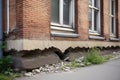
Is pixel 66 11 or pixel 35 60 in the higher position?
pixel 66 11

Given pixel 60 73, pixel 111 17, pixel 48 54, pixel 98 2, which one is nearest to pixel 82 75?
pixel 60 73

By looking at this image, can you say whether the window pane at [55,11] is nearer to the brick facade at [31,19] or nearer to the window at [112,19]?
the brick facade at [31,19]

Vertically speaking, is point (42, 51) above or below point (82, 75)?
above

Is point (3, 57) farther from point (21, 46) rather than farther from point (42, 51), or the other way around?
point (42, 51)

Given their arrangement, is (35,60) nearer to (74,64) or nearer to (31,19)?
(31,19)

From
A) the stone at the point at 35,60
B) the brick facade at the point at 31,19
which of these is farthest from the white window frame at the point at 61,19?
the stone at the point at 35,60

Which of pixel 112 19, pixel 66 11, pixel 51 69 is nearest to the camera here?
pixel 51 69

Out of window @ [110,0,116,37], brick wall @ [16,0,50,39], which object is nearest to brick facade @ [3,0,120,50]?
brick wall @ [16,0,50,39]

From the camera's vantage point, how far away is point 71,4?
10.9 m

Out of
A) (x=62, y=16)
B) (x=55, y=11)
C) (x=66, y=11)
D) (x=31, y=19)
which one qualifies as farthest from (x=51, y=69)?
(x=66, y=11)

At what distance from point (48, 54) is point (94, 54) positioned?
181 centimetres

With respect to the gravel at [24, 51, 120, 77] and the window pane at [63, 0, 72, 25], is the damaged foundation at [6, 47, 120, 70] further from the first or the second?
the window pane at [63, 0, 72, 25]

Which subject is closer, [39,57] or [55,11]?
[39,57]

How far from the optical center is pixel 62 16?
10.2 meters
